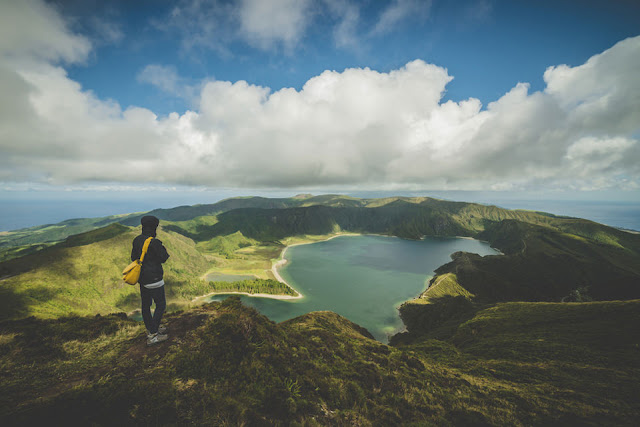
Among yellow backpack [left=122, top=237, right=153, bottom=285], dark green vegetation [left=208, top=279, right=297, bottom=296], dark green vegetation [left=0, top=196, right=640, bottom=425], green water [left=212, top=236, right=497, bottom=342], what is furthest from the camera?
dark green vegetation [left=208, top=279, right=297, bottom=296]

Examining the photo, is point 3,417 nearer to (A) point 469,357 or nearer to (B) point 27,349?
(B) point 27,349

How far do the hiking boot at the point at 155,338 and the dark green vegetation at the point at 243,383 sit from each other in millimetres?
342

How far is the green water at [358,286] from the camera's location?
302ft

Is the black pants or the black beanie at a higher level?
the black beanie

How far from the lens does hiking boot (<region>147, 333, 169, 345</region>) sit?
345 inches

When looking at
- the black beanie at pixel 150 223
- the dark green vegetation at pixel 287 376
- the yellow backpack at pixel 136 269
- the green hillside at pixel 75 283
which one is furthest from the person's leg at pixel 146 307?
the green hillside at pixel 75 283

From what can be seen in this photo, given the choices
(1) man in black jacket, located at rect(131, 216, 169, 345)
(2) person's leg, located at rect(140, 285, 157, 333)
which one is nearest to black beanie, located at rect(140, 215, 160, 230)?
(1) man in black jacket, located at rect(131, 216, 169, 345)

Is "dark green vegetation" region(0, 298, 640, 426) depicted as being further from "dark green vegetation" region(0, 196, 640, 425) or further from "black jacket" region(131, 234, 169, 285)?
"black jacket" region(131, 234, 169, 285)

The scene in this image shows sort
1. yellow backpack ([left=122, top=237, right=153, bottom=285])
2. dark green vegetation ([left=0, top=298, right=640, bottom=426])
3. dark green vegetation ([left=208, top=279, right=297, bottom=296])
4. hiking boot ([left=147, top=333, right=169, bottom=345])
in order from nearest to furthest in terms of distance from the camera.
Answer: dark green vegetation ([left=0, top=298, right=640, bottom=426]) → yellow backpack ([left=122, top=237, right=153, bottom=285]) → hiking boot ([left=147, top=333, right=169, bottom=345]) → dark green vegetation ([left=208, top=279, right=297, bottom=296])

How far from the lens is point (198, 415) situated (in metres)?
5.80

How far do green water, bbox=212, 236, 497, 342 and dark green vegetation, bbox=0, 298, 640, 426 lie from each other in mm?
67254

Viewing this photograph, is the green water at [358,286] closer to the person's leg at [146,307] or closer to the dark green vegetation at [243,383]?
the dark green vegetation at [243,383]

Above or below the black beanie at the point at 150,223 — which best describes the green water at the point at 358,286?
below

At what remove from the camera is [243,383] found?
7867 millimetres
